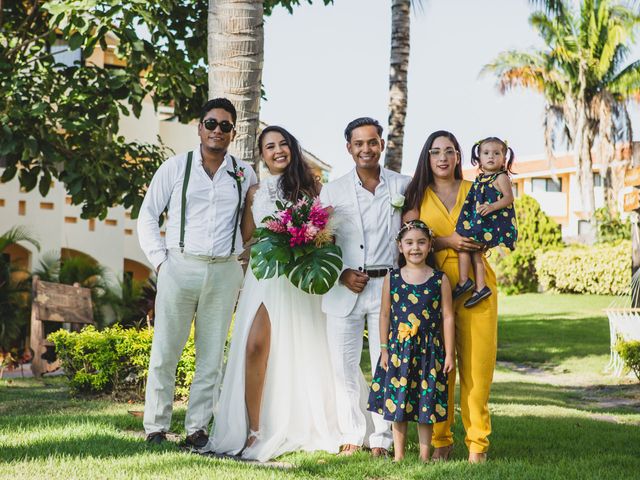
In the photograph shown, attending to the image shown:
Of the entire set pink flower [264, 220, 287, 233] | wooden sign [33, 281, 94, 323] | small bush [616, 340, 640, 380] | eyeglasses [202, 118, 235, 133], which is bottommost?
small bush [616, 340, 640, 380]

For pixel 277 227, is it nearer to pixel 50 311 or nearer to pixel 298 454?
pixel 298 454

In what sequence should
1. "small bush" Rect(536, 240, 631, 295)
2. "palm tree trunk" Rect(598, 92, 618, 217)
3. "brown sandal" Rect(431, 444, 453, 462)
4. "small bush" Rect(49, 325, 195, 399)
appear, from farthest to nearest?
"palm tree trunk" Rect(598, 92, 618, 217) → "small bush" Rect(536, 240, 631, 295) → "small bush" Rect(49, 325, 195, 399) → "brown sandal" Rect(431, 444, 453, 462)

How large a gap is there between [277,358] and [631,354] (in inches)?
371

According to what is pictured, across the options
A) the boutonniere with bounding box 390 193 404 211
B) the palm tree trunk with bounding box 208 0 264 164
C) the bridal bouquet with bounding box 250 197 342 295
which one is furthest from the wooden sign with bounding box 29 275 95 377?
the boutonniere with bounding box 390 193 404 211

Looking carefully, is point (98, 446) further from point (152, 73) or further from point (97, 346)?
point (152, 73)

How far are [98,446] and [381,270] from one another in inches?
89.8

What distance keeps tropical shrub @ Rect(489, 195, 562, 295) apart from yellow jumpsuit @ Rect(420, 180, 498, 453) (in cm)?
2975

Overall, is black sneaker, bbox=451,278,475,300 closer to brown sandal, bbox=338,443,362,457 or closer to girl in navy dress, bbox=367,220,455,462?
girl in navy dress, bbox=367,220,455,462

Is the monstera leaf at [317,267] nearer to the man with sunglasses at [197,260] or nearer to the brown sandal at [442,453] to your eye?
the man with sunglasses at [197,260]

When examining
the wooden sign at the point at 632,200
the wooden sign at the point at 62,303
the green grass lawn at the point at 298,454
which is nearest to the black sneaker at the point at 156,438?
the green grass lawn at the point at 298,454

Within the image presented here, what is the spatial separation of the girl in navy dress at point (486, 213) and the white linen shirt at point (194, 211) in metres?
1.70

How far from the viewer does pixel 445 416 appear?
18.6 ft

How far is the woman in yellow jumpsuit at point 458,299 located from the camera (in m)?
5.74

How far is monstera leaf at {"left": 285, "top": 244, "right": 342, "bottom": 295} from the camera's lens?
19.6 feet
